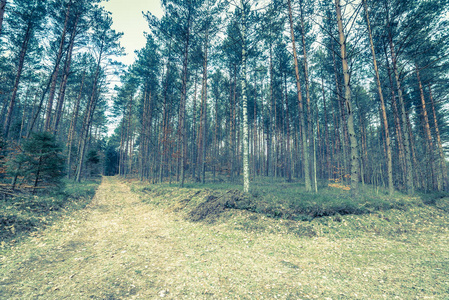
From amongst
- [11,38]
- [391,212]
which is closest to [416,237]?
[391,212]

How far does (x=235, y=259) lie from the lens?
404 cm

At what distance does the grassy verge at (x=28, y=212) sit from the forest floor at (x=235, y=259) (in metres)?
0.37

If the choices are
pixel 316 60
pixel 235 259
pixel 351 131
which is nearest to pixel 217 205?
pixel 235 259

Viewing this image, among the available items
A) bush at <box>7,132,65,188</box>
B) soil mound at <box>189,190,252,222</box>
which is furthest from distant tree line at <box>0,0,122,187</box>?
soil mound at <box>189,190,252,222</box>

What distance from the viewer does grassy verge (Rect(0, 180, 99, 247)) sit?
4788 mm

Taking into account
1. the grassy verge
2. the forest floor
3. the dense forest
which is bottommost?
the forest floor

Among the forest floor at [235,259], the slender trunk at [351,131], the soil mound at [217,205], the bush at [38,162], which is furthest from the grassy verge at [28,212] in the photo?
the slender trunk at [351,131]

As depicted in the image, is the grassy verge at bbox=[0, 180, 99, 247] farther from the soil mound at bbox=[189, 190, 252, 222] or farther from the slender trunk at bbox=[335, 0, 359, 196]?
the slender trunk at bbox=[335, 0, 359, 196]

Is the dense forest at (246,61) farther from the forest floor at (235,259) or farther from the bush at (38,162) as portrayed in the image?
the forest floor at (235,259)

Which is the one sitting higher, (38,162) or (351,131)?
(351,131)

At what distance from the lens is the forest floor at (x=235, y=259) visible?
283 cm

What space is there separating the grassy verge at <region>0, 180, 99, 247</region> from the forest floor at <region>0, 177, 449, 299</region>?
1.23ft

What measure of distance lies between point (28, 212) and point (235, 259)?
761cm

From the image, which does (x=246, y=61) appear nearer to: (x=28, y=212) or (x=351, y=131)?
(x=351, y=131)
